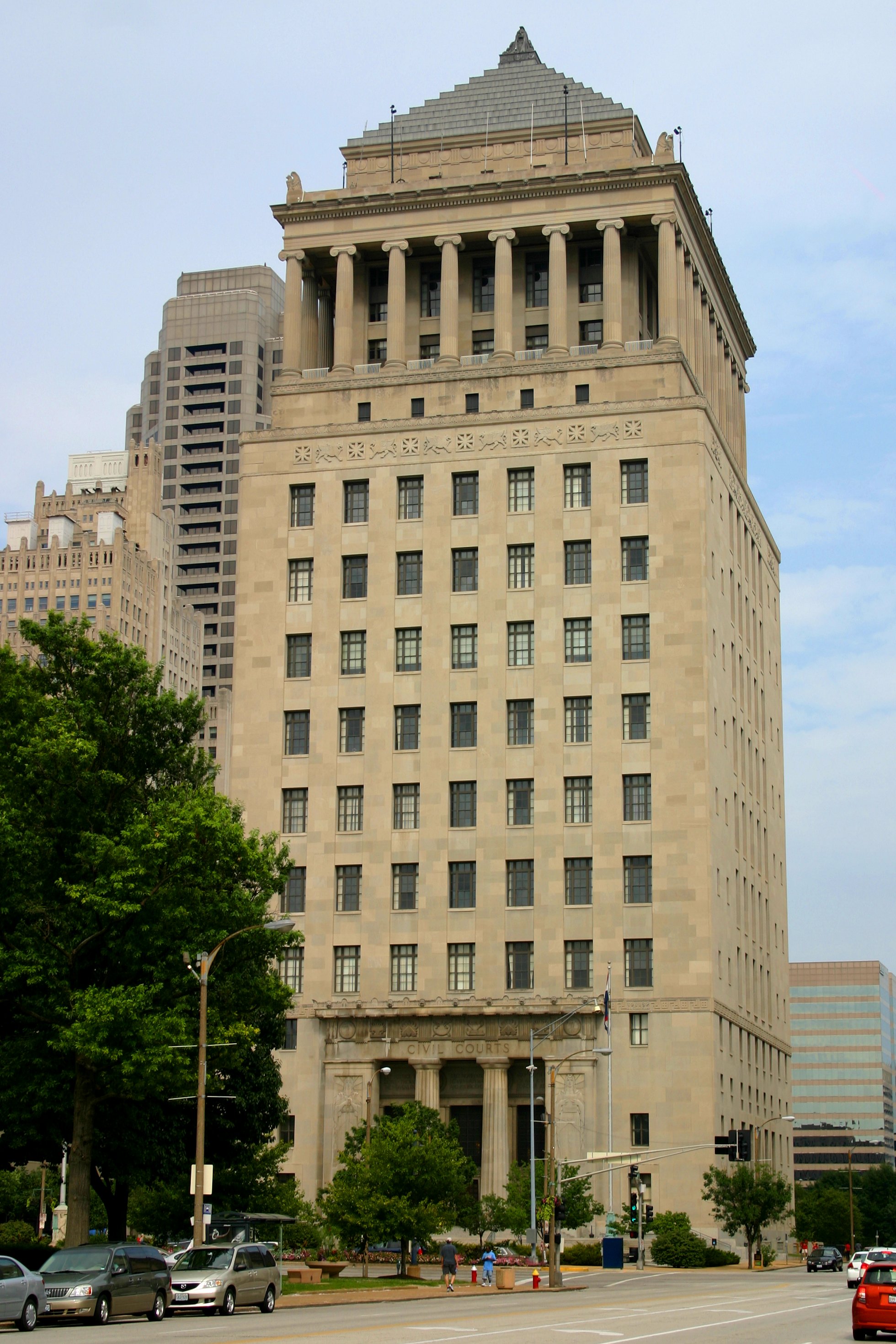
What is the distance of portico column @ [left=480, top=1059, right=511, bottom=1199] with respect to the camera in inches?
3270

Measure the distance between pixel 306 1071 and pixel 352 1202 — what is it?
23917mm

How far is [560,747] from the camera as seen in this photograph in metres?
87.9

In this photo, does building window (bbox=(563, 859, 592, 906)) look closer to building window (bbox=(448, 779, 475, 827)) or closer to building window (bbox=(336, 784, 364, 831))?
building window (bbox=(448, 779, 475, 827))

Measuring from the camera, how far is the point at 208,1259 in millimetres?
42688

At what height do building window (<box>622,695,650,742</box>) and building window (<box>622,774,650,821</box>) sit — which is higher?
building window (<box>622,695,650,742</box>)

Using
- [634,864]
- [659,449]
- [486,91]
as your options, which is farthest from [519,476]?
[486,91]

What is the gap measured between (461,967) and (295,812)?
1176cm

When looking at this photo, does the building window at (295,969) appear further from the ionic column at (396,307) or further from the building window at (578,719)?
the ionic column at (396,307)

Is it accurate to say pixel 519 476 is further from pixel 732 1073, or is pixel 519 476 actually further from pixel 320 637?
pixel 732 1073

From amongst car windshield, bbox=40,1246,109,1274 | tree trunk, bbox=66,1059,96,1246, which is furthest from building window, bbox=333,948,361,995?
car windshield, bbox=40,1246,109,1274

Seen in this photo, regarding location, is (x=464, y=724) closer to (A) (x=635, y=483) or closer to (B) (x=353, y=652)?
(B) (x=353, y=652)

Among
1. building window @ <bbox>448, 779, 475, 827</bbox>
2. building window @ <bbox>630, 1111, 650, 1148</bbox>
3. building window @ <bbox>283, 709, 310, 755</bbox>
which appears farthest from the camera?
building window @ <bbox>283, 709, 310, 755</bbox>

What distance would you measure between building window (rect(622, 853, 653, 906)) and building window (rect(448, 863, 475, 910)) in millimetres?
7413

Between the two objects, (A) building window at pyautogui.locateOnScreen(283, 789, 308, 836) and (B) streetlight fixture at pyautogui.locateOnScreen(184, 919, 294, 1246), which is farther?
(A) building window at pyautogui.locateOnScreen(283, 789, 308, 836)
